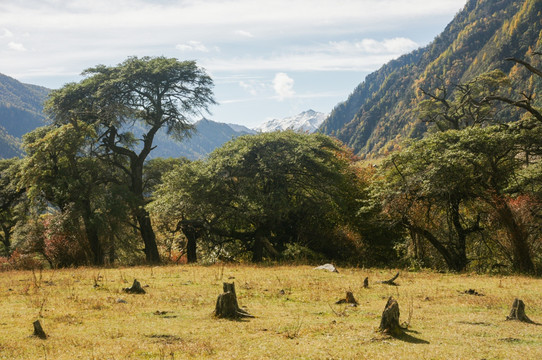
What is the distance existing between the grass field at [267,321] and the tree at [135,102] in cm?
1975

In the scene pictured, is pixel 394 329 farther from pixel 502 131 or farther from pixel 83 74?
pixel 83 74

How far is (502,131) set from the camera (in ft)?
78.6

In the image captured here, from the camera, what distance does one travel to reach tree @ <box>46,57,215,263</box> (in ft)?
115

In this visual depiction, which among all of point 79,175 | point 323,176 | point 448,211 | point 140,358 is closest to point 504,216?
point 448,211

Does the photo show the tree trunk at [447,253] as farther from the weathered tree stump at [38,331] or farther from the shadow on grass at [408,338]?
the weathered tree stump at [38,331]

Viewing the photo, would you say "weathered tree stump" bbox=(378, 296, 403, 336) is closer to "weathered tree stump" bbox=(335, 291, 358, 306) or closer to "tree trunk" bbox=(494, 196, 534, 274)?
"weathered tree stump" bbox=(335, 291, 358, 306)

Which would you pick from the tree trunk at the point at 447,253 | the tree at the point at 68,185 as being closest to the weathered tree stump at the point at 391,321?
the tree trunk at the point at 447,253

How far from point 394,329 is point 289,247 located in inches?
709

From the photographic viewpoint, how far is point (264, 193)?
28.4 metres

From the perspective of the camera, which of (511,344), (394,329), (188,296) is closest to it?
(511,344)

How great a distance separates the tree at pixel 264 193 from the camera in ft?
89.6

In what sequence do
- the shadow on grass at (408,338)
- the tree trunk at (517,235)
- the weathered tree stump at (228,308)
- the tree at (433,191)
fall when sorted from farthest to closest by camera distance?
the tree at (433,191) → the tree trunk at (517,235) → the weathered tree stump at (228,308) → the shadow on grass at (408,338)

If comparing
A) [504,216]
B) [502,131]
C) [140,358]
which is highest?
[502,131]

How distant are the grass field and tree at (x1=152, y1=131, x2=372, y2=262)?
9.80 metres
